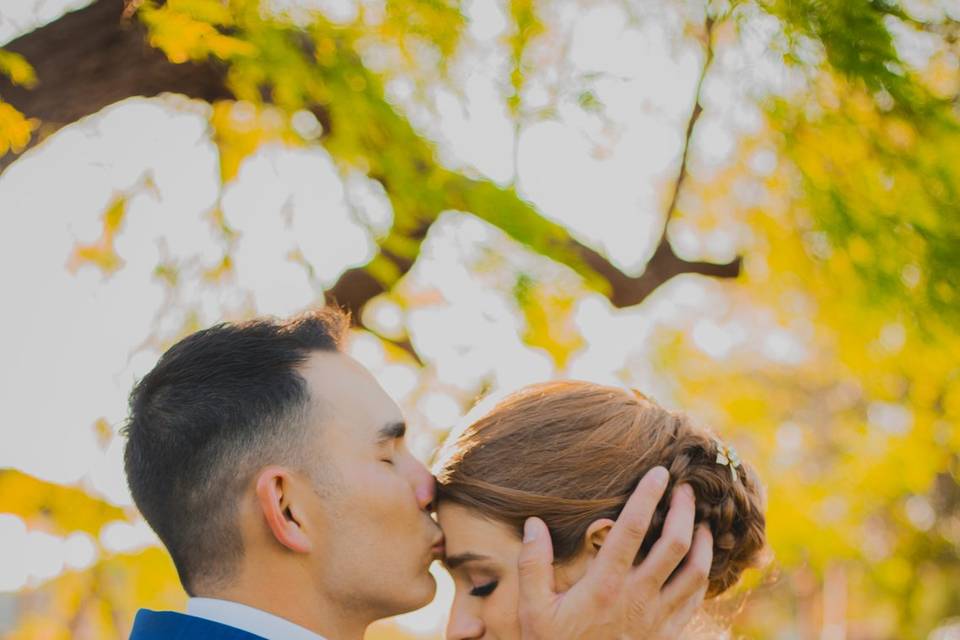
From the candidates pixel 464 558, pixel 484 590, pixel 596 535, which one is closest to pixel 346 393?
pixel 464 558

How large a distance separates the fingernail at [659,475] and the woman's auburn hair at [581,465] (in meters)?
0.09

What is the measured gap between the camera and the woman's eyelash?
3191mm

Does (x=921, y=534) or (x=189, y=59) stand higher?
(x=189, y=59)

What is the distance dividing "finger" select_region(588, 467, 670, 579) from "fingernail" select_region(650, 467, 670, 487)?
Result: 5 cm

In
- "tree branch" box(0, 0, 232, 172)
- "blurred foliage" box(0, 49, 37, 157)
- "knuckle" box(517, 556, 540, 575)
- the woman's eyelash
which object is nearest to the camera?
"knuckle" box(517, 556, 540, 575)

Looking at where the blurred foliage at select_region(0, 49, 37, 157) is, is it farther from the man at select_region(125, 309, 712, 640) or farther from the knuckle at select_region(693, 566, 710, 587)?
the knuckle at select_region(693, 566, 710, 587)

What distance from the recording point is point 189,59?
437 cm

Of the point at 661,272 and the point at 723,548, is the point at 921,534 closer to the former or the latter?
the point at 661,272

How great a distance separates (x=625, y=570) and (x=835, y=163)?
3176 mm

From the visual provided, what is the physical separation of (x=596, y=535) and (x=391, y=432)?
65cm

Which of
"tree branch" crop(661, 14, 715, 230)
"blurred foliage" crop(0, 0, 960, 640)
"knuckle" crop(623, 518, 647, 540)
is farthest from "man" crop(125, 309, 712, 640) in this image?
"tree branch" crop(661, 14, 715, 230)

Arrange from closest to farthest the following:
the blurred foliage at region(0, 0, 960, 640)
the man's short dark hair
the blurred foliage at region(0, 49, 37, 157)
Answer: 1. the man's short dark hair
2. the blurred foliage at region(0, 49, 37, 157)
3. the blurred foliage at region(0, 0, 960, 640)

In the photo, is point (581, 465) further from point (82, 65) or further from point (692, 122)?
point (692, 122)

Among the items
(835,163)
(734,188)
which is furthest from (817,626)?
(835,163)
